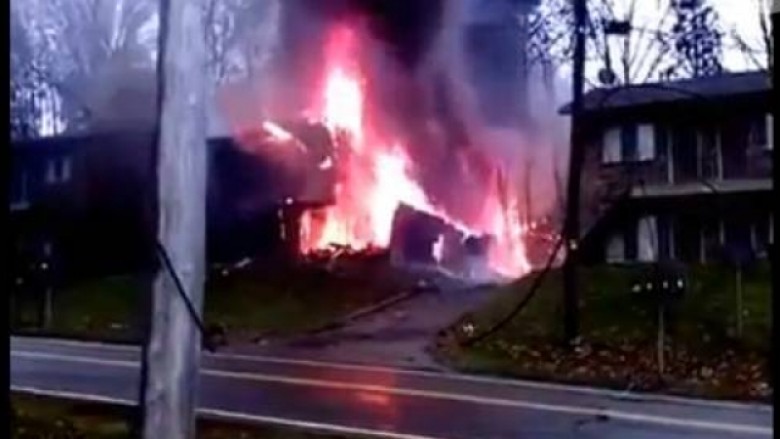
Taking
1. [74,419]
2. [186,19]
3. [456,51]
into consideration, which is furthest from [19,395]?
[456,51]

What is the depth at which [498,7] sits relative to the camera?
4.51 feet

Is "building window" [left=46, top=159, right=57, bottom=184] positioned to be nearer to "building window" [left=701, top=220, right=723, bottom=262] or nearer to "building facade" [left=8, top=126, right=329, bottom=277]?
"building facade" [left=8, top=126, right=329, bottom=277]

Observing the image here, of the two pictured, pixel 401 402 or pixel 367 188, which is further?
pixel 401 402

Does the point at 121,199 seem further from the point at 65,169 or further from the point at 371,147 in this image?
the point at 371,147

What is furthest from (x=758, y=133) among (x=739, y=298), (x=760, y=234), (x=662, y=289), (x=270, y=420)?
(x=270, y=420)

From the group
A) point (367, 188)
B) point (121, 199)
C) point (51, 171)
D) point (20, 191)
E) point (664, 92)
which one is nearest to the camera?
point (20, 191)

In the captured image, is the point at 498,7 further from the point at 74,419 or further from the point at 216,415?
the point at 74,419

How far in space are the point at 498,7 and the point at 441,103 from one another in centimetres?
16

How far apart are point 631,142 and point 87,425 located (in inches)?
32.3

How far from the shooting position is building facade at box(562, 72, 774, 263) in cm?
125

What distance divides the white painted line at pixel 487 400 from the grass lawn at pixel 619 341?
10 cm

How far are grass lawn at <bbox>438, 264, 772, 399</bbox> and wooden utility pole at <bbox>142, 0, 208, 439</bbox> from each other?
367mm

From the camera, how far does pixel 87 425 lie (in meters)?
1.36

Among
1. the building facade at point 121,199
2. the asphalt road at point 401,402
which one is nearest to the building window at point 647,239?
the asphalt road at point 401,402
